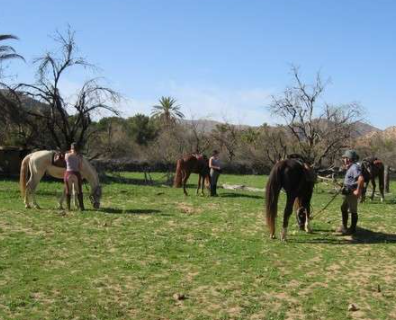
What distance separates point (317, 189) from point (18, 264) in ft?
62.7

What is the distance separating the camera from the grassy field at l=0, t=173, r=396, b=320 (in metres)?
5.80

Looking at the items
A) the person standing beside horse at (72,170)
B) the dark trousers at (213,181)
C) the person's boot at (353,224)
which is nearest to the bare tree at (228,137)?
the dark trousers at (213,181)

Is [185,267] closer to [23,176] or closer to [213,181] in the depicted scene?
[23,176]

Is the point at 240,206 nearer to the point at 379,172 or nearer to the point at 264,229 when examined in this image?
the point at 264,229

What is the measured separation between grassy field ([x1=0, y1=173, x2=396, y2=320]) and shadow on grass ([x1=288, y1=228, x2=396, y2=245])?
0.08 feet

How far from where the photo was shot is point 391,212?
14.5 meters

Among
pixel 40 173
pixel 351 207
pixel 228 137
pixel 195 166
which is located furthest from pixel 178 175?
pixel 228 137

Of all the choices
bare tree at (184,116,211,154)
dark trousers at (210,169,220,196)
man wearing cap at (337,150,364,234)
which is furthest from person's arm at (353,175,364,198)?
bare tree at (184,116,211,154)

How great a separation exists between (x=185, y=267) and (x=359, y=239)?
14.0 feet

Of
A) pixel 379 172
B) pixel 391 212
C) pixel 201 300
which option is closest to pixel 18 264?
pixel 201 300

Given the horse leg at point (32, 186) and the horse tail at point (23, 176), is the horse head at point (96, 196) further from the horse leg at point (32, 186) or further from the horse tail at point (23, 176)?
the horse tail at point (23, 176)

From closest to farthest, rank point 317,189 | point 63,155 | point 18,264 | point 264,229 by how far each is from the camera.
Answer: point 18,264 < point 264,229 < point 63,155 < point 317,189

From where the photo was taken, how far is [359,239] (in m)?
9.97

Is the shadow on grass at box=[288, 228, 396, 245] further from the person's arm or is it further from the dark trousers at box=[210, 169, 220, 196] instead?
the dark trousers at box=[210, 169, 220, 196]
